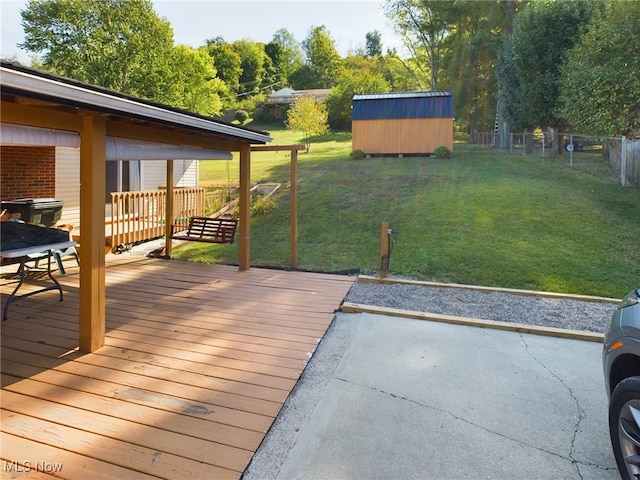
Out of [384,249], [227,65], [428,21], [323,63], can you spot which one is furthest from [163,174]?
[227,65]

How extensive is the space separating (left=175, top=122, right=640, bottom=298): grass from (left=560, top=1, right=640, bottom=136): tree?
5.58ft

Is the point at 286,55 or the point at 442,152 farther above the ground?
the point at 286,55

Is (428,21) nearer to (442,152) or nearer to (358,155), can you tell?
(442,152)

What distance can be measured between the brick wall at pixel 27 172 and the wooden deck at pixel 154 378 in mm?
2611

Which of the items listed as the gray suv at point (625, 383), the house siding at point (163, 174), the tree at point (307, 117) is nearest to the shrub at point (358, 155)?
the house siding at point (163, 174)

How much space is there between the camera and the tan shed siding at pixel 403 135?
46.7ft

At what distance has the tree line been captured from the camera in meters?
8.95

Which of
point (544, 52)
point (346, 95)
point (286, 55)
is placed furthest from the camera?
point (286, 55)

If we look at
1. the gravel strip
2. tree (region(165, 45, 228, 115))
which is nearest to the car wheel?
the gravel strip

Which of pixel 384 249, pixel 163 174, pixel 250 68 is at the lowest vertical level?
pixel 384 249

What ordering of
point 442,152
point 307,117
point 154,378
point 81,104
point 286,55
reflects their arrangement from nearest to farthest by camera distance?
point 81,104, point 154,378, point 442,152, point 307,117, point 286,55

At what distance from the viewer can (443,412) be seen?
2.51m

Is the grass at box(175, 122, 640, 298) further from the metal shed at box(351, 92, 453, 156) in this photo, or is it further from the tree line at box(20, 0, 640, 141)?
the tree line at box(20, 0, 640, 141)

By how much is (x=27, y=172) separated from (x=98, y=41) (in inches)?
349
